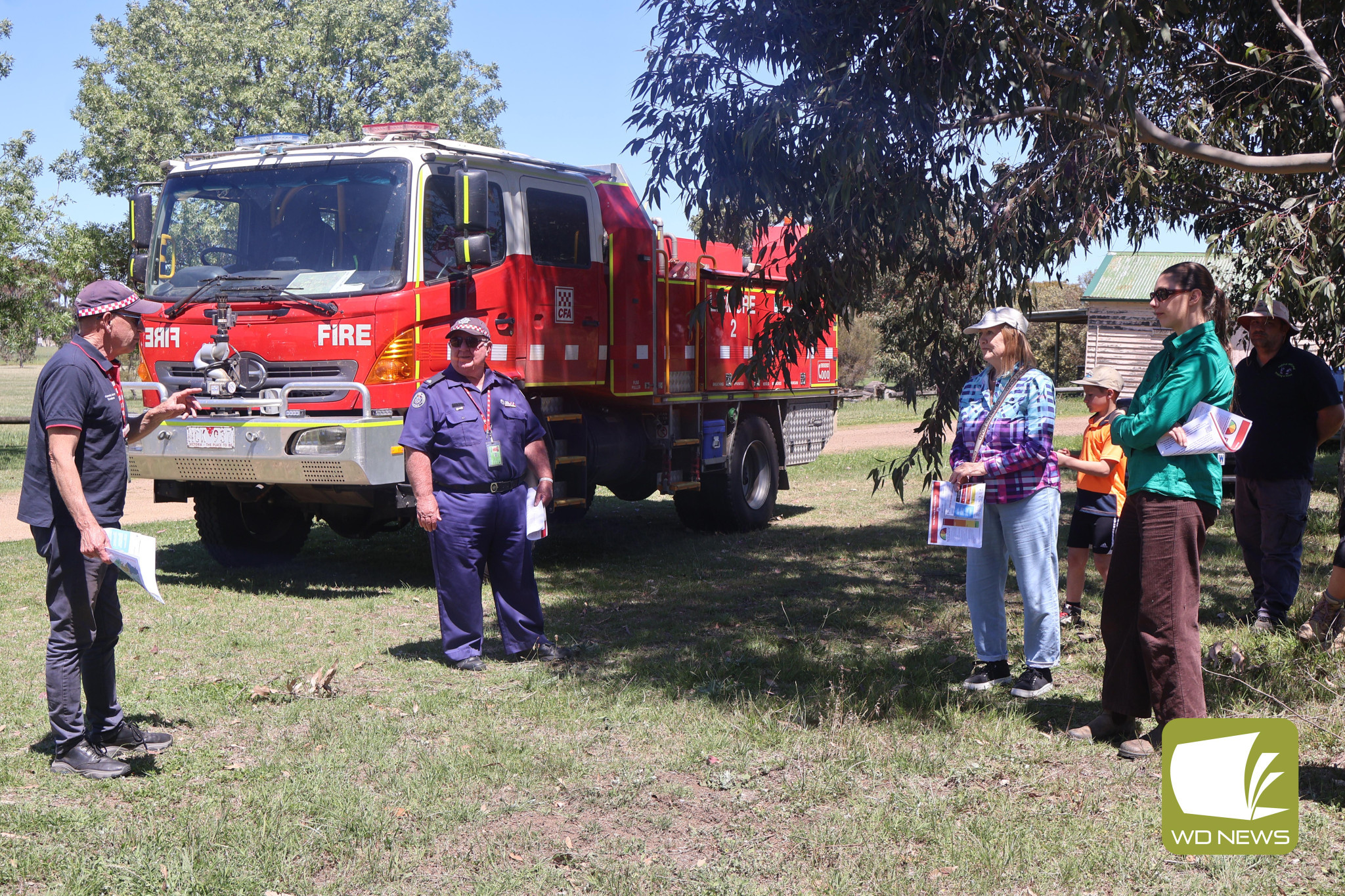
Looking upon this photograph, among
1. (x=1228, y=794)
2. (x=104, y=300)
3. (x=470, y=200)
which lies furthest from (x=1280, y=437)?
(x=104, y=300)

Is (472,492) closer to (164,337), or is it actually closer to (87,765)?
(87,765)

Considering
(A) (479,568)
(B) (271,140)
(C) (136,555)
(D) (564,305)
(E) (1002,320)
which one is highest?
(B) (271,140)

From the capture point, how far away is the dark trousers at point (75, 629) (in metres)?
4.72

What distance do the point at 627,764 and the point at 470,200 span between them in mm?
4659

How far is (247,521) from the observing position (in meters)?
10.3

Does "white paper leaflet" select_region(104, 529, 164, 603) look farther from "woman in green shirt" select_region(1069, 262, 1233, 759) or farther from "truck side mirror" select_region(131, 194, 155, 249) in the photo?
"truck side mirror" select_region(131, 194, 155, 249)

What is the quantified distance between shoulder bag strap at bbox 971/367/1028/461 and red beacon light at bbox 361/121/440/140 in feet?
16.2

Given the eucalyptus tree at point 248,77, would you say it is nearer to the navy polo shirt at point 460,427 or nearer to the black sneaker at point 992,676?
the navy polo shirt at point 460,427

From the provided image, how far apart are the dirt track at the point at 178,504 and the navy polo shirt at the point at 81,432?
2.69ft

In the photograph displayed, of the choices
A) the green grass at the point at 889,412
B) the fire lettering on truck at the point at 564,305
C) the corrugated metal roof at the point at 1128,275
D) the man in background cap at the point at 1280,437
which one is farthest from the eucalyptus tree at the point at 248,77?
the man in background cap at the point at 1280,437

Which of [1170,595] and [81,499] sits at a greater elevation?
[81,499]

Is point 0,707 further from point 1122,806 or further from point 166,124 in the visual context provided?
point 166,124

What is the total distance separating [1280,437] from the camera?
6973 mm

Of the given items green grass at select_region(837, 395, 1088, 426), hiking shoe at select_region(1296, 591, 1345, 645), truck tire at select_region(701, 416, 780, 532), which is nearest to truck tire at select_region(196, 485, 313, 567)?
truck tire at select_region(701, 416, 780, 532)
